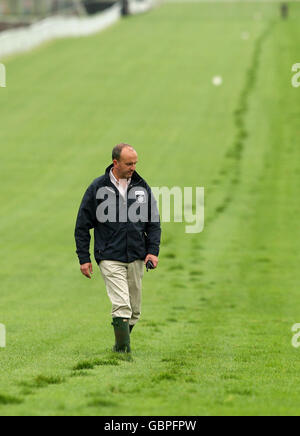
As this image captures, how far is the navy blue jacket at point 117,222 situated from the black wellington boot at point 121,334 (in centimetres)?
67

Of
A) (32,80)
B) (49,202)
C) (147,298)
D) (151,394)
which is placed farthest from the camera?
(32,80)

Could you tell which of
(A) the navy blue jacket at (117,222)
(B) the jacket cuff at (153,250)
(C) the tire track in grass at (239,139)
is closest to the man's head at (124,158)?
(A) the navy blue jacket at (117,222)

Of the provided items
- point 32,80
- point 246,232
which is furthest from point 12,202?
point 32,80

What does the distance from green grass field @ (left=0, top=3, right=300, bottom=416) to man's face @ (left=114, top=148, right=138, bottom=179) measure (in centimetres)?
205

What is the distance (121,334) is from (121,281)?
24.4 inches

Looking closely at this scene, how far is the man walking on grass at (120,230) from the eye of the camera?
10398 mm

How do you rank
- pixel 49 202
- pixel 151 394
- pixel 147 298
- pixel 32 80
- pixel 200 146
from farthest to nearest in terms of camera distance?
pixel 32 80 < pixel 200 146 < pixel 49 202 < pixel 147 298 < pixel 151 394

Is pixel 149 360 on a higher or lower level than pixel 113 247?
lower

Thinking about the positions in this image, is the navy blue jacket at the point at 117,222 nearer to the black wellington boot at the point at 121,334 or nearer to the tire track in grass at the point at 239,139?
the black wellington boot at the point at 121,334

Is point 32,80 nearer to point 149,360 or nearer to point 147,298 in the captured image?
point 147,298

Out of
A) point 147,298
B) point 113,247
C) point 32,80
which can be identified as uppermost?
point 32,80

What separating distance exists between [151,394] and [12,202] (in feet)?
70.9

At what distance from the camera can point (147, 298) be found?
17500 mm

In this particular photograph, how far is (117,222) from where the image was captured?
34.3 feet
